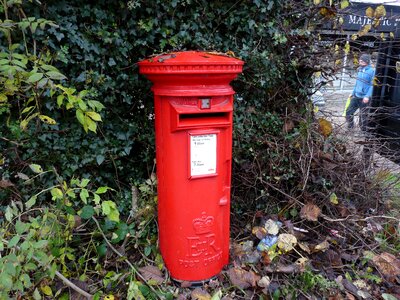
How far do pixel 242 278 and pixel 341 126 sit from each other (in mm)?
1871

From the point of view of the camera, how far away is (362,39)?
3.56 metres

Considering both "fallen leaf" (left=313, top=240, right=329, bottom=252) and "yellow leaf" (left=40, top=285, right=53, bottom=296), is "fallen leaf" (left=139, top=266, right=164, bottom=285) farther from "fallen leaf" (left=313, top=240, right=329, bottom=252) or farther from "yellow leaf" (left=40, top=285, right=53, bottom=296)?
"fallen leaf" (left=313, top=240, right=329, bottom=252)

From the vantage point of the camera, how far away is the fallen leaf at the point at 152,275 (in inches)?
86.0

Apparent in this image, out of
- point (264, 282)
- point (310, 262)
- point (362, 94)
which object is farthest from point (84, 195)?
point (362, 94)

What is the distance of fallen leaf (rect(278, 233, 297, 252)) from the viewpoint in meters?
2.44

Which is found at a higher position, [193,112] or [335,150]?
[193,112]

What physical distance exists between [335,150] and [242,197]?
100 centimetres

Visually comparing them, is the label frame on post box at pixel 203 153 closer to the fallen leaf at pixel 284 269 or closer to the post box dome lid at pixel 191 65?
the post box dome lid at pixel 191 65

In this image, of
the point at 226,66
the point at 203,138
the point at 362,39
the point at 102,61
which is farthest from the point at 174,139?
the point at 362,39

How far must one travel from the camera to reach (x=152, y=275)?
2240 millimetres

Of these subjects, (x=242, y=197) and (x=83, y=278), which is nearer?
(x=83, y=278)

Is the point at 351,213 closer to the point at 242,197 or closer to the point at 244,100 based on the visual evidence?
the point at 242,197

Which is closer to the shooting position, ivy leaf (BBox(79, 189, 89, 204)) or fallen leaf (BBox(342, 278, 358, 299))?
ivy leaf (BBox(79, 189, 89, 204))

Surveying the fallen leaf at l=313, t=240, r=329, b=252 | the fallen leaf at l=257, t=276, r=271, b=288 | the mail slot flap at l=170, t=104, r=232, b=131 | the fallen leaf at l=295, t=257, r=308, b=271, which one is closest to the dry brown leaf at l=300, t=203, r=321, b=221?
the fallen leaf at l=313, t=240, r=329, b=252
